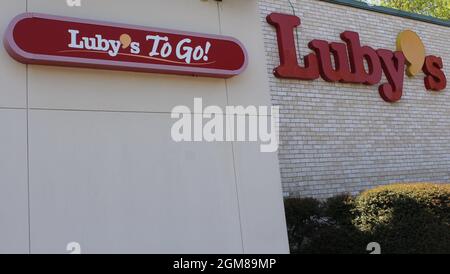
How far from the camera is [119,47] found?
5582mm

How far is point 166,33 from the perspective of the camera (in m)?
5.95

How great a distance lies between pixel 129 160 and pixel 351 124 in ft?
22.8

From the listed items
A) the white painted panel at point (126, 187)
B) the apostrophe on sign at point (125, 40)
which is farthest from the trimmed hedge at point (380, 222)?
the apostrophe on sign at point (125, 40)

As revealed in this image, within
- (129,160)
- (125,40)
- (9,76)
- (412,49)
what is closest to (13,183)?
(9,76)

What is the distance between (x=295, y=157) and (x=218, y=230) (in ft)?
15.2

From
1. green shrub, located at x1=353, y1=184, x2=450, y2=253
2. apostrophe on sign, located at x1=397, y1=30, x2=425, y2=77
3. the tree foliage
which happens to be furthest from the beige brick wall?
the tree foliage

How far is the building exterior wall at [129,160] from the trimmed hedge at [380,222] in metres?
2.19

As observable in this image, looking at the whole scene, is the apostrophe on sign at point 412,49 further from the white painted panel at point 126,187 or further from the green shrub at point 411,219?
the white painted panel at point 126,187

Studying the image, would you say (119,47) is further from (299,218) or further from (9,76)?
(299,218)

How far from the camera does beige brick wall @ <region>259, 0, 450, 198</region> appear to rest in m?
10.4

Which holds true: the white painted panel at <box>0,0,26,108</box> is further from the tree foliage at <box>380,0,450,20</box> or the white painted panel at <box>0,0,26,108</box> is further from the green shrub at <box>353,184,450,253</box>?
Answer: the tree foliage at <box>380,0,450,20</box>

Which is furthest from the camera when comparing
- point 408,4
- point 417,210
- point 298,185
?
point 408,4

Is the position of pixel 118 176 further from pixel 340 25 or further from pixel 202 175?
pixel 340 25

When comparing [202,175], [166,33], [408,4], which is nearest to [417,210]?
[202,175]
